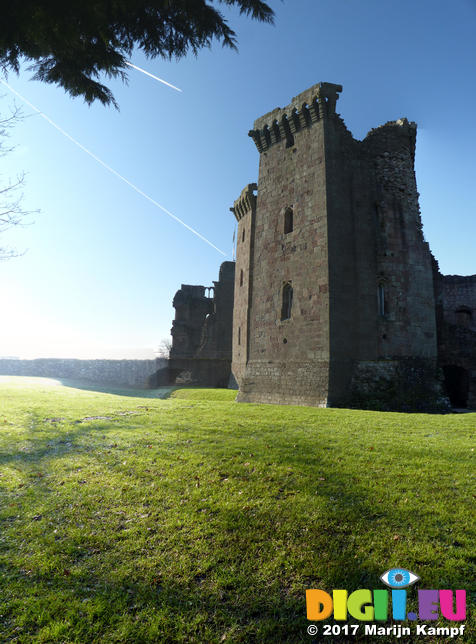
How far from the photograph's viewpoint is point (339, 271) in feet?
54.6

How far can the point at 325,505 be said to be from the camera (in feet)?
15.2

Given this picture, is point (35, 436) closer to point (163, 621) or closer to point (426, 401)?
point (163, 621)

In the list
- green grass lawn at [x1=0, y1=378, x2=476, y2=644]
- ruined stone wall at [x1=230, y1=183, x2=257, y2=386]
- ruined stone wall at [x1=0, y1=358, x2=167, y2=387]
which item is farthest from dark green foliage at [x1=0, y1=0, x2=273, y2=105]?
ruined stone wall at [x1=0, y1=358, x2=167, y2=387]

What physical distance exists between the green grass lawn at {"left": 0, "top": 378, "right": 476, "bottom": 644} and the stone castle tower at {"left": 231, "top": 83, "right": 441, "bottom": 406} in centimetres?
858

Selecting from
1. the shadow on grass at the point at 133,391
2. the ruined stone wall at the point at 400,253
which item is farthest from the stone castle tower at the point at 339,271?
the shadow on grass at the point at 133,391

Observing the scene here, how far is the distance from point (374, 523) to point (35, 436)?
7728 millimetres

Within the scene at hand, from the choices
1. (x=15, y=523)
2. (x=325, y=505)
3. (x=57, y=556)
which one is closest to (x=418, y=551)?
(x=325, y=505)

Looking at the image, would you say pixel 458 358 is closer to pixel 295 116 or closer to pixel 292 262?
pixel 292 262

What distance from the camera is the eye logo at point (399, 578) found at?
3301 mm

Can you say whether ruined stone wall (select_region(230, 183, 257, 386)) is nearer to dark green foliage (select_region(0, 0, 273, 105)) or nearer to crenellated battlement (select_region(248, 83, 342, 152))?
crenellated battlement (select_region(248, 83, 342, 152))

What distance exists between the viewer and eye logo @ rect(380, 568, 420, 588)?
3301mm

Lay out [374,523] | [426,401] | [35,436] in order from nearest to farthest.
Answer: [374,523], [35,436], [426,401]

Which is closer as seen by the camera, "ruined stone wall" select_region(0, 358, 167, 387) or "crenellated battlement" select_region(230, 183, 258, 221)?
"crenellated battlement" select_region(230, 183, 258, 221)

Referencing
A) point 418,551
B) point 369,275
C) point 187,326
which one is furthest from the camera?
point 187,326
